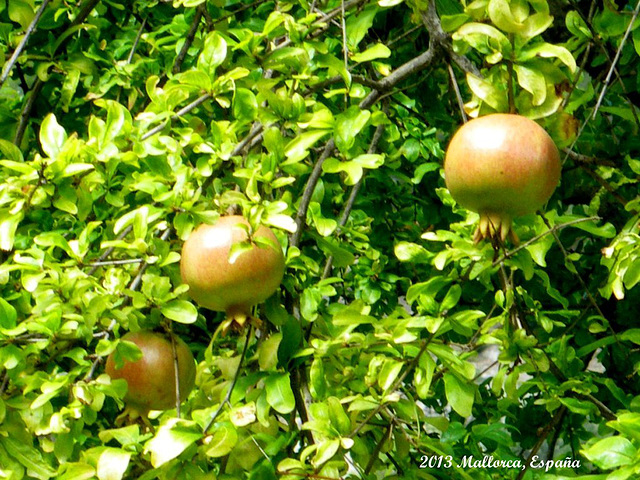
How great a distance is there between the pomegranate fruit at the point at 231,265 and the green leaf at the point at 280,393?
5.7 inches

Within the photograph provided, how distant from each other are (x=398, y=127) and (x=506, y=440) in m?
0.75

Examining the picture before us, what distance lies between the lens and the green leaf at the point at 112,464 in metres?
1.04

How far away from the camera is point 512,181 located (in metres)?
0.96

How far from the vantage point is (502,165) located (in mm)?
958

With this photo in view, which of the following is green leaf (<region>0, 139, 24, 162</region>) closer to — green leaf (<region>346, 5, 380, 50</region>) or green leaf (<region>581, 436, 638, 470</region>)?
green leaf (<region>346, 5, 380, 50</region>)

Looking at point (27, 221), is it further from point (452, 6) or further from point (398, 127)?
point (452, 6)

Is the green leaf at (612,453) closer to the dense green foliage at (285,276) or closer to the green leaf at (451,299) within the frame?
the dense green foliage at (285,276)

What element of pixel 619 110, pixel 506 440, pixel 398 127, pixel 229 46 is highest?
pixel 229 46

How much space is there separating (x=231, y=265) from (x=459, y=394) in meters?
0.40

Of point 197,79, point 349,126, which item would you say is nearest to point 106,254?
point 197,79

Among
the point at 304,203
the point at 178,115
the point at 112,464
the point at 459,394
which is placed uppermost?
the point at 178,115

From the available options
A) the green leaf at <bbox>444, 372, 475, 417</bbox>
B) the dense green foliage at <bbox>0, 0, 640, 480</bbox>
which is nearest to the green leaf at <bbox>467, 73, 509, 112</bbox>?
the dense green foliage at <bbox>0, 0, 640, 480</bbox>

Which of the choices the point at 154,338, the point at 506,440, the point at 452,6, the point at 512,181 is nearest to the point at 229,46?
the point at 452,6

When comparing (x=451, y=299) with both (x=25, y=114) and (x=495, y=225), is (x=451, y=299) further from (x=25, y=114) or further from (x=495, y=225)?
(x=25, y=114)
